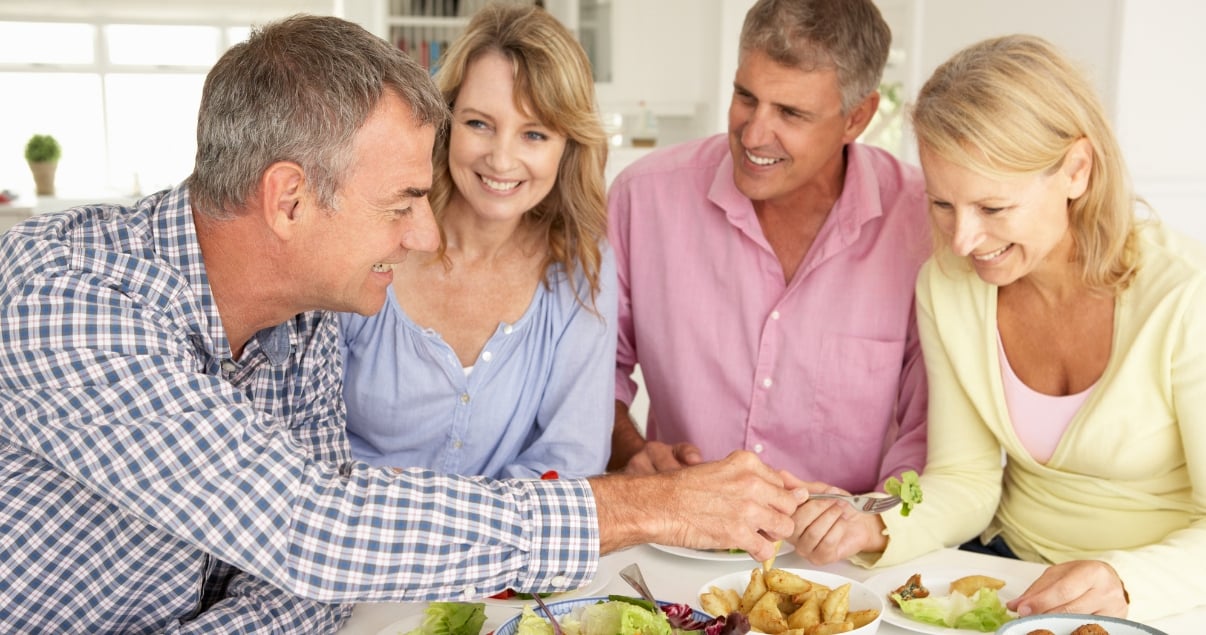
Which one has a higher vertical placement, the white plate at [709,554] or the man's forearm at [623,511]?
the man's forearm at [623,511]

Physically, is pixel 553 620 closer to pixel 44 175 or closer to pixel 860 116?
pixel 860 116

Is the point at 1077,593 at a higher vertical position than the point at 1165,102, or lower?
lower

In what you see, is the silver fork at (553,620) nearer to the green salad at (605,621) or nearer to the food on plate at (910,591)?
the green salad at (605,621)

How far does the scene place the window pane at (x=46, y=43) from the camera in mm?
9016

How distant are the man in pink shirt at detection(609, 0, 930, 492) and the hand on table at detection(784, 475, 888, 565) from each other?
0.56 metres

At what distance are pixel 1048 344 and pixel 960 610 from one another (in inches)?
25.4

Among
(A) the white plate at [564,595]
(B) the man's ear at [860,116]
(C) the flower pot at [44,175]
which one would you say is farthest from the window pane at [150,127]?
(A) the white plate at [564,595]

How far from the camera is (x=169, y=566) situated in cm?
146

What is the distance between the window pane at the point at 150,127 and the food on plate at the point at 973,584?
8751 mm

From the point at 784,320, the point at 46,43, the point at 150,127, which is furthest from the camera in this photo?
the point at 150,127

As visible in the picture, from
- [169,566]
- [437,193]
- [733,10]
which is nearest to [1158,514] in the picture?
[437,193]

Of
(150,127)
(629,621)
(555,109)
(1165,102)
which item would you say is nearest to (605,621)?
(629,621)

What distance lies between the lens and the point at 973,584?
64.6 inches

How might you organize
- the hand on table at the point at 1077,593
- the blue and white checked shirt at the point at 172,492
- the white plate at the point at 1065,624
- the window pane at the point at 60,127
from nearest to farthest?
the blue and white checked shirt at the point at 172,492, the white plate at the point at 1065,624, the hand on table at the point at 1077,593, the window pane at the point at 60,127
